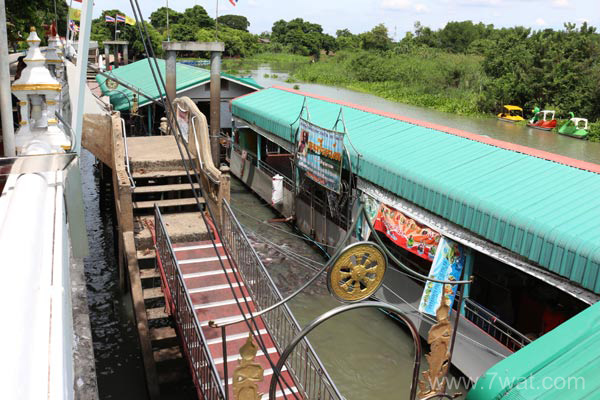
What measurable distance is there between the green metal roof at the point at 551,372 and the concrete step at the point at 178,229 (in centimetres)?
765

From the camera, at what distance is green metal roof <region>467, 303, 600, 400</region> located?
469 cm

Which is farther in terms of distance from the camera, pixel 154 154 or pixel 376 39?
pixel 376 39

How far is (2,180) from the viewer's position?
3584 millimetres

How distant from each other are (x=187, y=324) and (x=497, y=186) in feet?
19.6

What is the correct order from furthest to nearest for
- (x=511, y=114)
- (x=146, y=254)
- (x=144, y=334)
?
(x=511, y=114) < (x=146, y=254) < (x=144, y=334)

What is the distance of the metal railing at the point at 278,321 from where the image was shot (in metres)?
6.91

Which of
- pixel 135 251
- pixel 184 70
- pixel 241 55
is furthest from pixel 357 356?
pixel 241 55

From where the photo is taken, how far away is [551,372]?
496 cm

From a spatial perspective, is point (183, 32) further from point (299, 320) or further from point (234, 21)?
point (299, 320)

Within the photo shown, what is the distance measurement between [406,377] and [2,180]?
888 cm

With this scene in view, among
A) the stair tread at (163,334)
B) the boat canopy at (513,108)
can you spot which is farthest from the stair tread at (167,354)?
the boat canopy at (513,108)

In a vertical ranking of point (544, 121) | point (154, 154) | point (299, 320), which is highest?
point (154, 154)

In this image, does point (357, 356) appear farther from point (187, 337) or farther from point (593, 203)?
point (593, 203)

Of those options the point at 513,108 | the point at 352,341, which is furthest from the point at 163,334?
the point at 513,108
